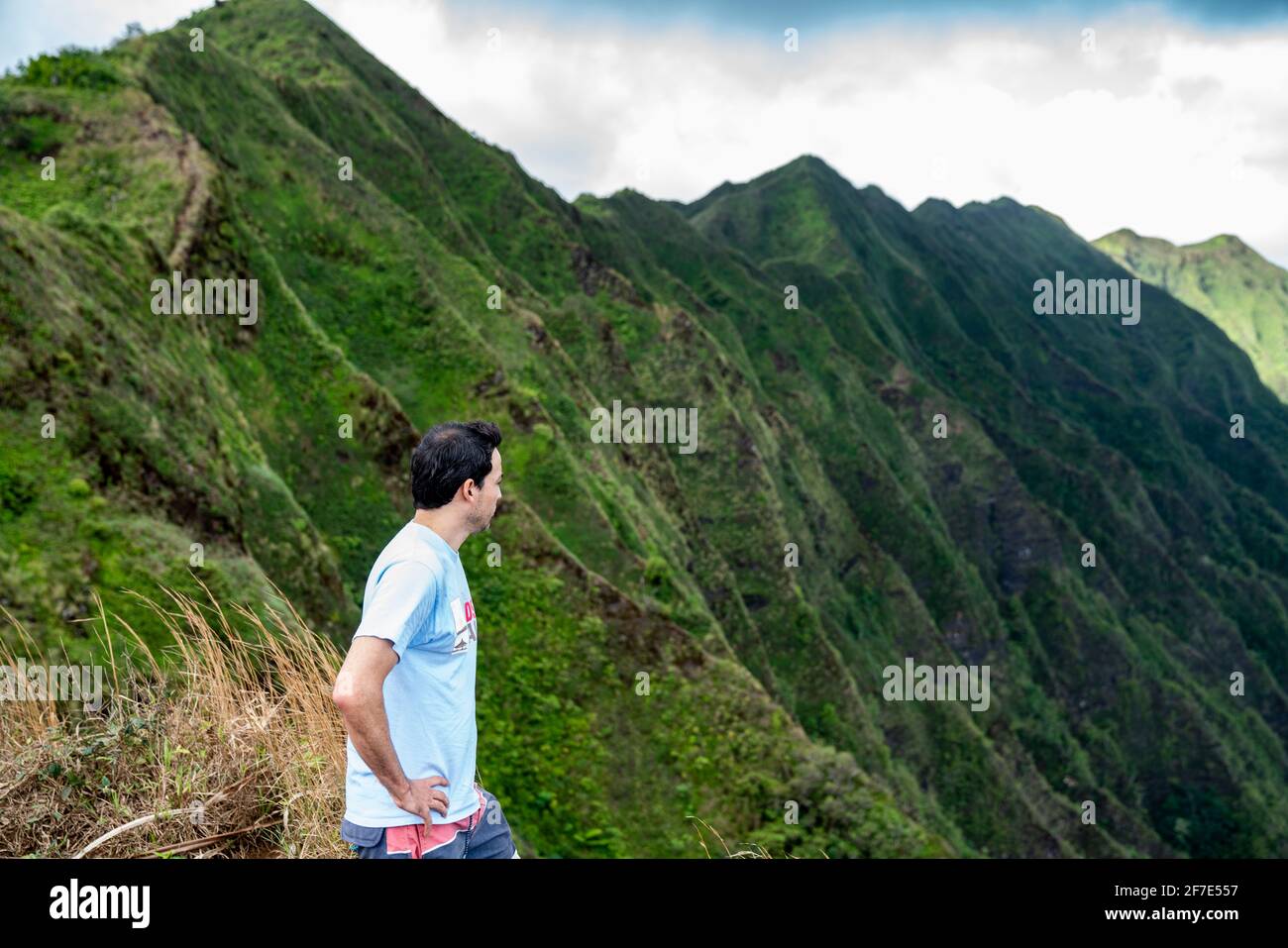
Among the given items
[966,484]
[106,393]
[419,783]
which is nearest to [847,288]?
[966,484]

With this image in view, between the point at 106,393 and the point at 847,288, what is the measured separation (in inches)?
3361

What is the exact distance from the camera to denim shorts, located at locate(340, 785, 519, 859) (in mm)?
3627

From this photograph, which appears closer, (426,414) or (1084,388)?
(426,414)

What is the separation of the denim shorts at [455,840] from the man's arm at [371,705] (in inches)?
7.7

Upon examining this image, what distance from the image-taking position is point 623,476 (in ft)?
111

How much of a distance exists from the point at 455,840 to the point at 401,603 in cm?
108

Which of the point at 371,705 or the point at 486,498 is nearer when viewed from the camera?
the point at 371,705

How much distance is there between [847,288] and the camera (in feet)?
297

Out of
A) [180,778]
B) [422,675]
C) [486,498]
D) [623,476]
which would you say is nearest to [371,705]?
[422,675]

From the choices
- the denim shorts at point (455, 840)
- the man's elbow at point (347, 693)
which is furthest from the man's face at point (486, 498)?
the denim shorts at point (455, 840)

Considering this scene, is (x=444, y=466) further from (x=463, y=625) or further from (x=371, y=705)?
(x=371, y=705)

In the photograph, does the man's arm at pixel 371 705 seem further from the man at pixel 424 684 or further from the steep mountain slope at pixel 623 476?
the steep mountain slope at pixel 623 476

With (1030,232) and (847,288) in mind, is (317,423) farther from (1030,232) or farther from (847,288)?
(1030,232)

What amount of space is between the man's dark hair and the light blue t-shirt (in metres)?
0.16
